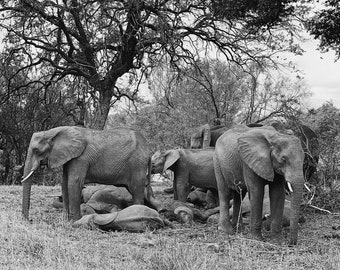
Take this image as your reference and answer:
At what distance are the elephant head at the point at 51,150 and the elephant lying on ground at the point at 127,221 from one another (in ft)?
4.50

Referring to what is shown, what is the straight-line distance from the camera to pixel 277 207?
8188 millimetres

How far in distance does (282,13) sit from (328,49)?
1.58 m

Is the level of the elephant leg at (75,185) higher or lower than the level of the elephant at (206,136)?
lower

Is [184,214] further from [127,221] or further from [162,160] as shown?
[162,160]

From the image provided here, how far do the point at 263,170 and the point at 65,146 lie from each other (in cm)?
385

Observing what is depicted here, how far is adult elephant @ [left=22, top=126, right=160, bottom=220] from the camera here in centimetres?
992

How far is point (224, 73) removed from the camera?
31609 mm

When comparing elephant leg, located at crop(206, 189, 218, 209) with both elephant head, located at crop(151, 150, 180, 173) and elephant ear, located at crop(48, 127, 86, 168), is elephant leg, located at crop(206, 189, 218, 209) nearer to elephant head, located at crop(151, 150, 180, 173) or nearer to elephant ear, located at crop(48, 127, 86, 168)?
elephant head, located at crop(151, 150, 180, 173)

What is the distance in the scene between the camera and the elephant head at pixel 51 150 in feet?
32.4

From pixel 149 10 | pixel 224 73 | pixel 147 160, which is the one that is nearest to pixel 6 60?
pixel 149 10

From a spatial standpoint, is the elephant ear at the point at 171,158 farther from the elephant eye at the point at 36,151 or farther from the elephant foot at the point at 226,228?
the elephant eye at the point at 36,151

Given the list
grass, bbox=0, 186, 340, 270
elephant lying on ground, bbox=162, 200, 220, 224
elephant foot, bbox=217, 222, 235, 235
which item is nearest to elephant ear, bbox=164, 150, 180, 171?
elephant lying on ground, bbox=162, 200, 220, 224

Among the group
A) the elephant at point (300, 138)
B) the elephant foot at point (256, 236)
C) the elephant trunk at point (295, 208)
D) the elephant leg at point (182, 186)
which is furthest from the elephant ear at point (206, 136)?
the elephant trunk at point (295, 208)

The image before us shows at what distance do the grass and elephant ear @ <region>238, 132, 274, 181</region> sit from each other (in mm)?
1040
